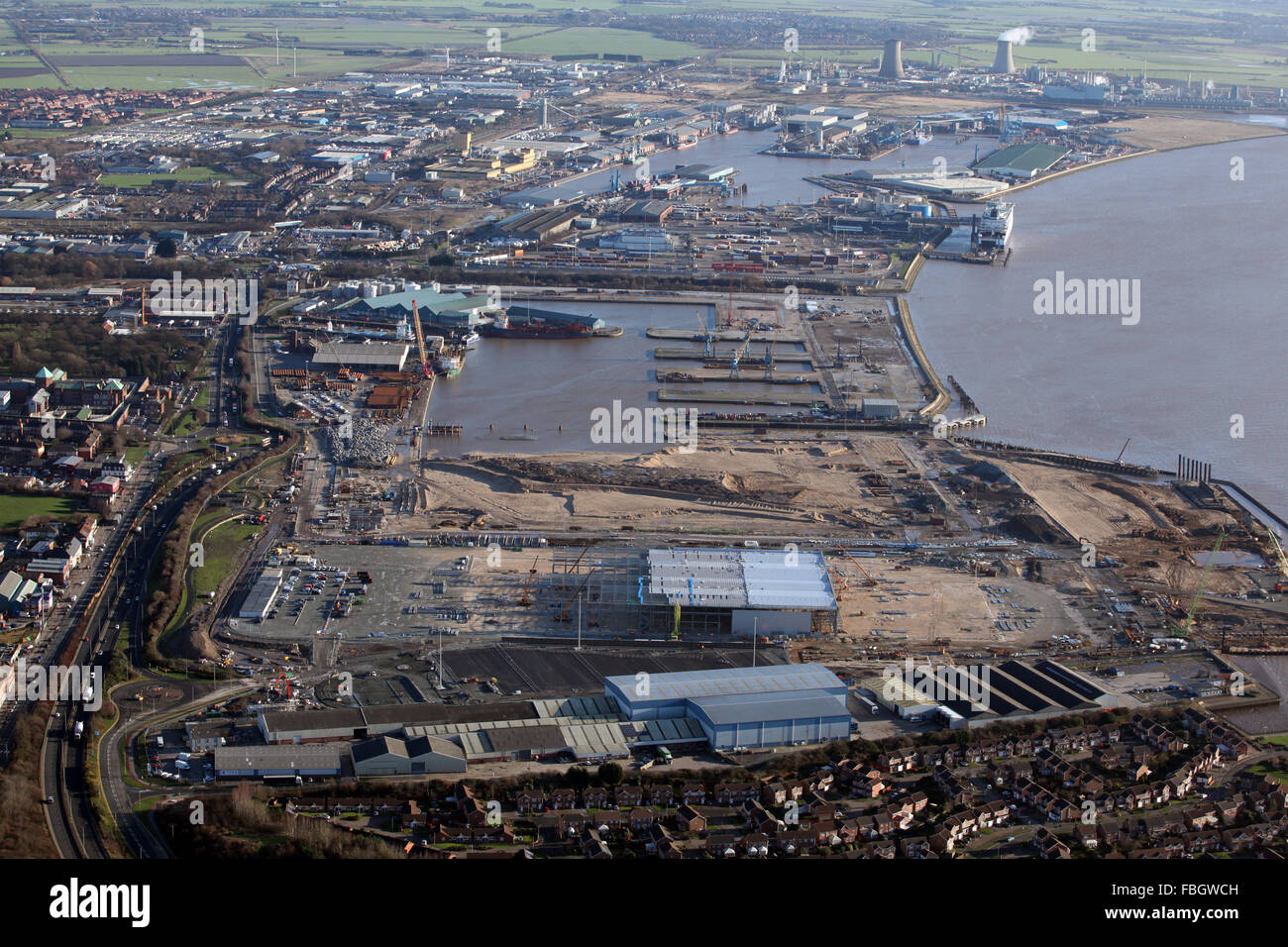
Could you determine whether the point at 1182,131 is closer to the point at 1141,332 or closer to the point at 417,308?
the point at 1141,332

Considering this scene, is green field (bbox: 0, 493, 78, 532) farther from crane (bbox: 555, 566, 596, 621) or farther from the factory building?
the factory building

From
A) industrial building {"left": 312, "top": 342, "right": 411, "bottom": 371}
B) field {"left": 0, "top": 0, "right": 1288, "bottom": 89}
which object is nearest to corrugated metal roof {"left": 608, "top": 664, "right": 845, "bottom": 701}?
industrial building {"left": 312, "top": 342, "right": 411, "bottom": 371}

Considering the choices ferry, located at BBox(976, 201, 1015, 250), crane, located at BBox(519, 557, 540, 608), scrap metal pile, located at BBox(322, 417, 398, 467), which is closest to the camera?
crane, located at BBox(519, 557, 540, 608)

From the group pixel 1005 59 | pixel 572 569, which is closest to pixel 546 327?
pixel 572 569

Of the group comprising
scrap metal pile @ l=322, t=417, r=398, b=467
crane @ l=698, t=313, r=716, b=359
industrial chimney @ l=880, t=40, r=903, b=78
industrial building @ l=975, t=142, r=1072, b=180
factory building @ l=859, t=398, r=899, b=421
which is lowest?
scrap metal pile @ l=322, t=417, r=398, b=467

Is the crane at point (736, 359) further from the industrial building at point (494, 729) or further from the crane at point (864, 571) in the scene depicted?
the industrial building at point (494, 729)
